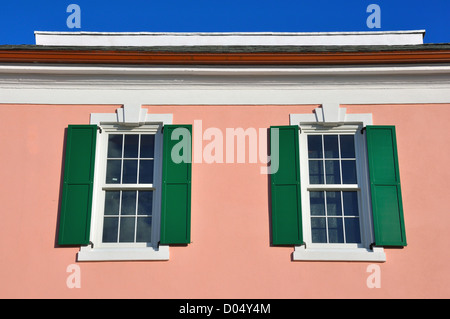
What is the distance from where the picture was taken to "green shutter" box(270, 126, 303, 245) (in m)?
6.66

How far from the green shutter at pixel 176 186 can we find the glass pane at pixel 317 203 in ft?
5.47

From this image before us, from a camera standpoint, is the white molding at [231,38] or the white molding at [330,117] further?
the white molding at [231,38]

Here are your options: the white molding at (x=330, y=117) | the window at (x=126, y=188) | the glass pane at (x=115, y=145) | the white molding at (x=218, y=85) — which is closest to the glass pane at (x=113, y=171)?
the window at (x=126, y=188)

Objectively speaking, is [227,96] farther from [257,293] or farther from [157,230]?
[257,293]

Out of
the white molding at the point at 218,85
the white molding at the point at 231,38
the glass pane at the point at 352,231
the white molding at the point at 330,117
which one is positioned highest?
the white molding at the point at 231,38

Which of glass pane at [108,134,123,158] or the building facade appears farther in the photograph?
glass pane at [108,134,123,158]

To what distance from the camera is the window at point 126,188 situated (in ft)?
21.9

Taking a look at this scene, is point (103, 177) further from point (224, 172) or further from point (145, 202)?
point (224, 172)

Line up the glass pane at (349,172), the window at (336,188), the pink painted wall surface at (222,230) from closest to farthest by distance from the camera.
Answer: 1. the pink painted wall surface at (222,230)
2. the window at (336,188)
3. the glass pane at (349,172)

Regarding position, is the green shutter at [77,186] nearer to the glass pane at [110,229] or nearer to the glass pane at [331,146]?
the glass pane at [110,229]

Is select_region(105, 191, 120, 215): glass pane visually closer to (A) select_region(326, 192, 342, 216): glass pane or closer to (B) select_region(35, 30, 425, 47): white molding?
(A) select_region(326, 192, 342, 216): glass pane

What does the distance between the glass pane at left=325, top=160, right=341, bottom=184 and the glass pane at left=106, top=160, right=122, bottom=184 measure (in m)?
2.88

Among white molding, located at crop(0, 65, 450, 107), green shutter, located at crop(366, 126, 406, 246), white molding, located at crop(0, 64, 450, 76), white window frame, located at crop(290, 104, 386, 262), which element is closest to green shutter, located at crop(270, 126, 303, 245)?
white window frame, located at crop(290, 104, 386, 262)

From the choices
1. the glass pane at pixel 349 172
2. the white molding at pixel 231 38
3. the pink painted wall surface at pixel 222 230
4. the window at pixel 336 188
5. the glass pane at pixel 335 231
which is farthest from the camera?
the white molding at pixel 231 38
